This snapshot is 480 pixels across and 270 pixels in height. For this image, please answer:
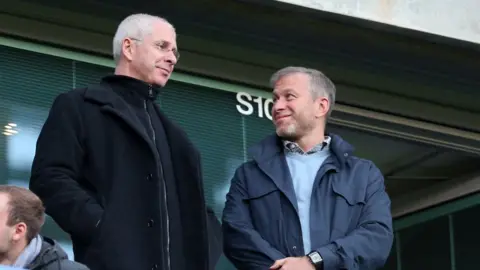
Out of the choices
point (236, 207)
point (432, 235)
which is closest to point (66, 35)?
point (236, 207)

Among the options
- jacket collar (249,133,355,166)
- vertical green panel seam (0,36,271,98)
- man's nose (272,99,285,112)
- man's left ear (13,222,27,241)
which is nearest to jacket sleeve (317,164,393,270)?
jacket collar (249,133,355,166)

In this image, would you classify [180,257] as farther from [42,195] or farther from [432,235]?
[432,235]

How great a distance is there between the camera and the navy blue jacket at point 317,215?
20.1 ft

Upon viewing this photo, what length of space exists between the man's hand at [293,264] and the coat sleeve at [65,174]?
2.63 feet

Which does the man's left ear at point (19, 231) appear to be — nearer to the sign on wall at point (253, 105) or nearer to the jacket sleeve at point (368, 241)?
the jacket sleeve at point (368, 241)

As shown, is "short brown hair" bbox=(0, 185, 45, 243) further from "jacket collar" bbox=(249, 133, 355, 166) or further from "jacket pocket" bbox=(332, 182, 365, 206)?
"jacket pocket" bbox=(332, 182, 365, 206)

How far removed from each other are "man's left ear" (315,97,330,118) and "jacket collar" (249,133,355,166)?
0.13 m

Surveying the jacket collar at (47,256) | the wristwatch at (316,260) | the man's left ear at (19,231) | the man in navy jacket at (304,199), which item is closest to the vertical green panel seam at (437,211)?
the man in navy jacket at (304,199)

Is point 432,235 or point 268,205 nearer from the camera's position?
point 268,205

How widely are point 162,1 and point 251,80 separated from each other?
2.93 ft

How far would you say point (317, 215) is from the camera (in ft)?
20.3

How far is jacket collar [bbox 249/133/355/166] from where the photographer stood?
21.1ft

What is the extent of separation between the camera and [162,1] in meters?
8.92

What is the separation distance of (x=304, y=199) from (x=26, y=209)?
1418mm
